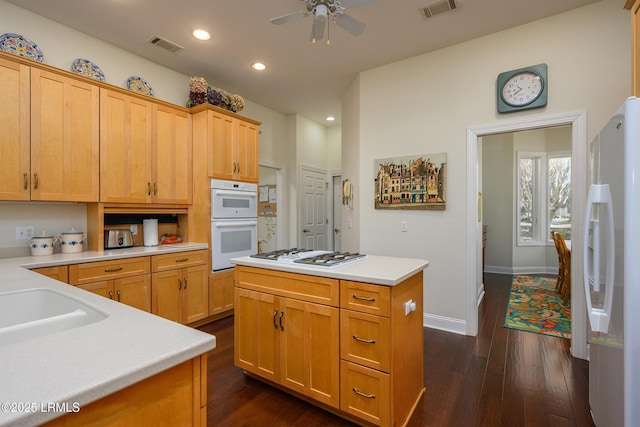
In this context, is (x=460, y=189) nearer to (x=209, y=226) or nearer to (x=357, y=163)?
(x=357, y=163)

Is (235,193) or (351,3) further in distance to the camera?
(235,193)

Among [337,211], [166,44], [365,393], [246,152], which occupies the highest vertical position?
[166,44]

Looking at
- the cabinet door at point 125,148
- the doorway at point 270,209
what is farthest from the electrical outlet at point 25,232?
the doorway at point 270,209

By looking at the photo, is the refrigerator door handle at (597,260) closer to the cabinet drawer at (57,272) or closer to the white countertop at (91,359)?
the white countertop at (91,359)

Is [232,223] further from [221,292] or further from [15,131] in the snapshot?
[15,131]

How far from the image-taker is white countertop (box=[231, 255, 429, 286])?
5.57 ft

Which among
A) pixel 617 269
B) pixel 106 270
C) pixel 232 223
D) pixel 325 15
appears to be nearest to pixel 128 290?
pixel 106 270

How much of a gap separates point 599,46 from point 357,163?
7.97ft

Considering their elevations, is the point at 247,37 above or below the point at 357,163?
above

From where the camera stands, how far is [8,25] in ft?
8.45

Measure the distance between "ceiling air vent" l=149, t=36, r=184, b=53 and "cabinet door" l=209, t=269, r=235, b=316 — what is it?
2.47 m

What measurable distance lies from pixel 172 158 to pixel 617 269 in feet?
12.2

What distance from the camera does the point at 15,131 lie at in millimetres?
2412

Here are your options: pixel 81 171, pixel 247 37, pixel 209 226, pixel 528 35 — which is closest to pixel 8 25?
pixel 81 171
